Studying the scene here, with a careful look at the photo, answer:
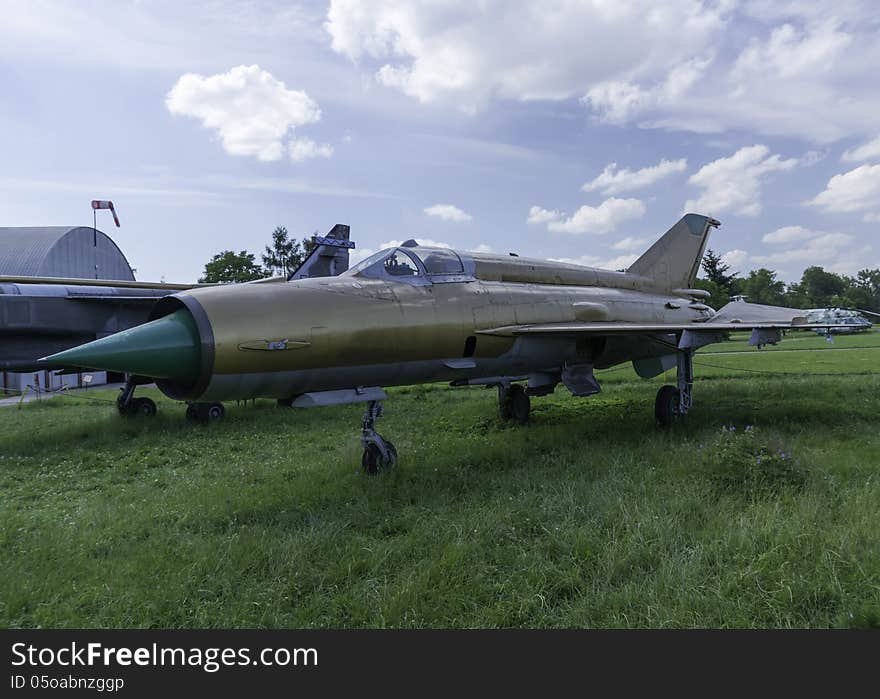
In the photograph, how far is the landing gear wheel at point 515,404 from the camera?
9438 millimetres

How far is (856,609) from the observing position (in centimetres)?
272

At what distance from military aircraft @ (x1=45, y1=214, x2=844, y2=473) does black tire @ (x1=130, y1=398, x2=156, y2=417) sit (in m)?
6.60

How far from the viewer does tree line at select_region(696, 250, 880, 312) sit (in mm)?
60156

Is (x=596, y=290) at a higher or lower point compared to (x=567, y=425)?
higher

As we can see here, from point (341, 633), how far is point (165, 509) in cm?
311

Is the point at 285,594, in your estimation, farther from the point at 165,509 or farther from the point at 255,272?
the point at 255,272

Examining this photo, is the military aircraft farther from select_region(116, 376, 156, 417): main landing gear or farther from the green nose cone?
select_region(116, 376, 156, 417): main landing gear

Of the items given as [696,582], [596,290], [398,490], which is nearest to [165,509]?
[398,490]

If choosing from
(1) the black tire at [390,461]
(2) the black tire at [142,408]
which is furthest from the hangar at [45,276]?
(1) the black tire at [390,461]

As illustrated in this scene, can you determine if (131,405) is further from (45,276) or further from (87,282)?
(45,276)

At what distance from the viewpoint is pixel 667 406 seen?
27.3ft

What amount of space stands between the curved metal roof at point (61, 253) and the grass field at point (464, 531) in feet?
89.6

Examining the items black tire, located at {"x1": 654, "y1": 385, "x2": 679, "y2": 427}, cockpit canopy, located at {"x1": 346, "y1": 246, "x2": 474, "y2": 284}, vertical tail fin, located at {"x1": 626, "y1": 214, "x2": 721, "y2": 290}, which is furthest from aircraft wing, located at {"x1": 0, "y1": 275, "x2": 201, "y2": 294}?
vertical tail fin, located at {"x1": 626, "y1": 214, "x2": 721, "y2": 290}

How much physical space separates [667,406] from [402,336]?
4.90 meters
